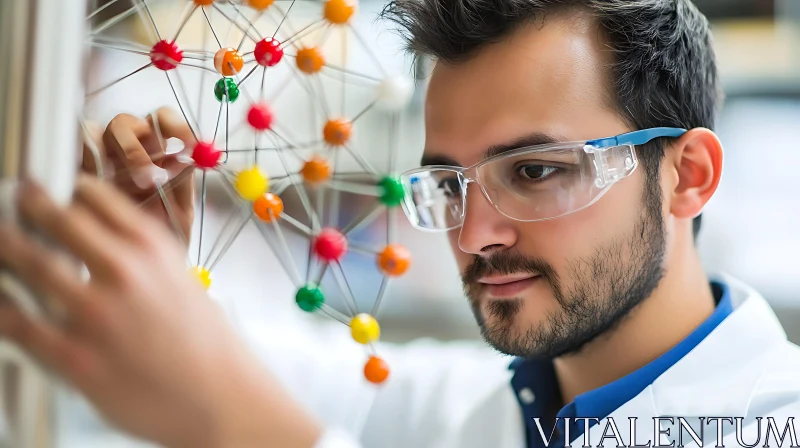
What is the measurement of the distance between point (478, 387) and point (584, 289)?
16.1 inches

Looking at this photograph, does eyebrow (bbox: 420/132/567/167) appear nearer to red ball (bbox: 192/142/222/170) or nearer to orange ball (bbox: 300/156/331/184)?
orange ball (bbox: 300/156/331/184)

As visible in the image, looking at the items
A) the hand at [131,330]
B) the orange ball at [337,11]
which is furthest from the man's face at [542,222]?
the hand at [131,330]

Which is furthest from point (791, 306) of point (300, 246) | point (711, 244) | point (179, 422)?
point (179, 422)

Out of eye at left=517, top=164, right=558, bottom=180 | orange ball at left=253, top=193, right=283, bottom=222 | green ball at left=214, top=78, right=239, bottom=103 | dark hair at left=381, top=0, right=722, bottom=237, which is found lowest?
orange ball at left=253, top=193, right=283, bottom=222

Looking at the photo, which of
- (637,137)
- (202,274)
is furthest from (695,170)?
(202,274)

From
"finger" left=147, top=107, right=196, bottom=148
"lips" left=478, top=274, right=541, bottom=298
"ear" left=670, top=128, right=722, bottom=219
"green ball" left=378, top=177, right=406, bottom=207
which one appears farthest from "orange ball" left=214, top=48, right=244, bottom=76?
"ear" left=670, top=128, right=722, bottom=219

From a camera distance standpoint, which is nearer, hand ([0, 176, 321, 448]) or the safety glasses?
hand ([0, 176, 321, 448])

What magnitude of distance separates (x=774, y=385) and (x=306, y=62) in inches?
27.1

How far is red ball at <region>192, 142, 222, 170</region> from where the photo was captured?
2.11 ft

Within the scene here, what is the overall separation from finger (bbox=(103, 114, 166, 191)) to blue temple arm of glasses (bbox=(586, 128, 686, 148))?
498 millimetres

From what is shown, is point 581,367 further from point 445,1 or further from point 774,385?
point 445,1

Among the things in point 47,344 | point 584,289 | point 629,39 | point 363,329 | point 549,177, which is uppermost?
point 629,39

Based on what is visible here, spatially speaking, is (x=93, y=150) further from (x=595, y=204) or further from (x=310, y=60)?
(x=595, y=204)

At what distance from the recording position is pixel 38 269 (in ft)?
1.48
